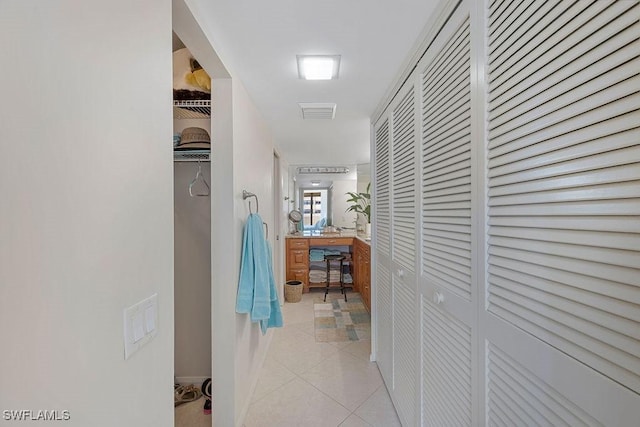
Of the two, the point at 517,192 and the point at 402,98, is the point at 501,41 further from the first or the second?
the point at 402,98

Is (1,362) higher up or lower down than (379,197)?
lower down

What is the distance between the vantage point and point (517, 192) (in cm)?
74

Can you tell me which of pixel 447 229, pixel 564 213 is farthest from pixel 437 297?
pixel 564 213

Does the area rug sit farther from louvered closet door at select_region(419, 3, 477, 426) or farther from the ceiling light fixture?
the ceiling light fixture

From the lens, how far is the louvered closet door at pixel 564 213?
492 millimetres

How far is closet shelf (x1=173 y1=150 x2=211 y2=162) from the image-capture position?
6.12ft

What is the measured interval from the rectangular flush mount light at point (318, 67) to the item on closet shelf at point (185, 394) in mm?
2290

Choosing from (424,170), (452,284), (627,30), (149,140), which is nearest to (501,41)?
(627,30)

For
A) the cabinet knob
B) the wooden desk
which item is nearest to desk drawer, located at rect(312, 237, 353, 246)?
the wooden desk

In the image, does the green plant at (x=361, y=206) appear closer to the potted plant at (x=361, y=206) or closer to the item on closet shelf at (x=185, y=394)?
the potted plant at (x=361, y=206)

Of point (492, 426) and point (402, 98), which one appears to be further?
point (402, 98)

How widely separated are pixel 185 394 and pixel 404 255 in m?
1.83

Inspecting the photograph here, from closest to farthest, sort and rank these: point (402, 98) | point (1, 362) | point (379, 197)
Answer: point (1, 362) → point (402, 98) → point (379, 197)

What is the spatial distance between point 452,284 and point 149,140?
1143 millimetres
